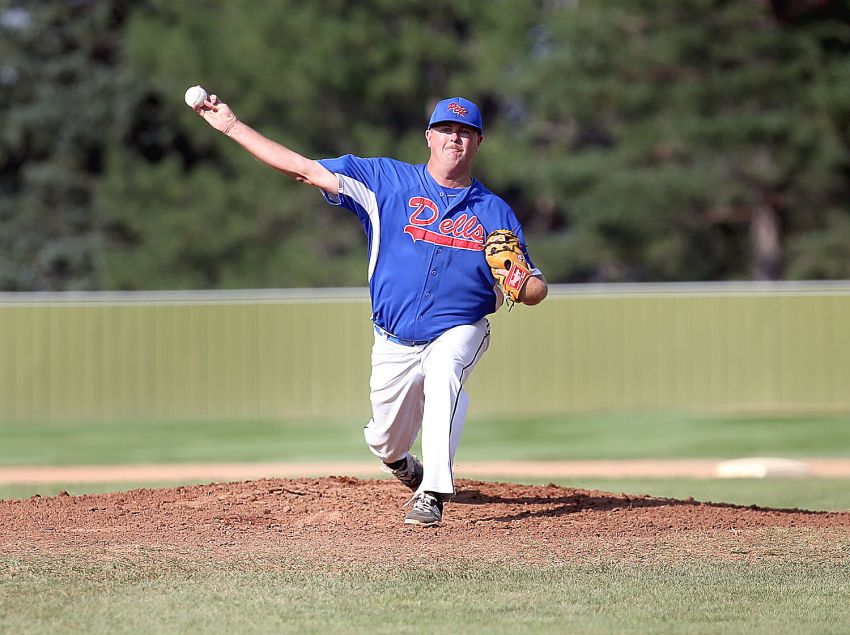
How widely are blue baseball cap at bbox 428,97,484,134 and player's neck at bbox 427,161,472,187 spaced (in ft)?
0.66

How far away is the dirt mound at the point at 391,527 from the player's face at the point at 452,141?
166 cm

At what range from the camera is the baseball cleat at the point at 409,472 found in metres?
6.65

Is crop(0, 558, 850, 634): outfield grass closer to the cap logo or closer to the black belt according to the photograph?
the black belt

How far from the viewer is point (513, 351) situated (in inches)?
636

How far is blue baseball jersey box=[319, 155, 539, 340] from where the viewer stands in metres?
5.89

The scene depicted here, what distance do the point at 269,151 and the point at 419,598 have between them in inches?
82.8

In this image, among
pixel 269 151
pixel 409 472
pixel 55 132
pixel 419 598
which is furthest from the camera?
pixel 55 132

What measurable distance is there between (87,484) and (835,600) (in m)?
6.67

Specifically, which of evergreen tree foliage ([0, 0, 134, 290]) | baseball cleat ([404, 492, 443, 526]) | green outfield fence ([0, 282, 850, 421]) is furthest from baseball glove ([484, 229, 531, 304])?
evergreen tree foliage ([0, 0, 134, 290])

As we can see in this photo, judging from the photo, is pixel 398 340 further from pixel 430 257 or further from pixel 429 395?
pixel 430 257

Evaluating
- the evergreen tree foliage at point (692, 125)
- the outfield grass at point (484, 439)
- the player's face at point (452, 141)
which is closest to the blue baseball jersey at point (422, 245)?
the player's face at point (452, 141)

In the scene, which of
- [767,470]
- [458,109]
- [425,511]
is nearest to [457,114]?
[458,109]

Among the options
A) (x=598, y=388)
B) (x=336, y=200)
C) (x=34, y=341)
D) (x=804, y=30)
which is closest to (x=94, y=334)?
(x=34, y=341)

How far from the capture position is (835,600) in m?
4.86
